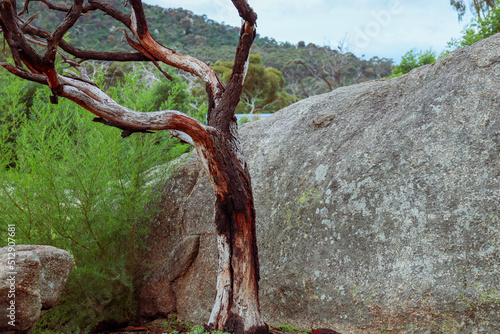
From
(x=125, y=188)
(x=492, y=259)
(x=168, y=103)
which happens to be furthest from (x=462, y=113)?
(x=125, y=188)

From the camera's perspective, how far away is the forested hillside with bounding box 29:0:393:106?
29.2 meters

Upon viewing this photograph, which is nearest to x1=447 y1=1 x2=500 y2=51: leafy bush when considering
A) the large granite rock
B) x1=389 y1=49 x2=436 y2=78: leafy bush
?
x1=389 y1=49 x2=436 y2=78: leafy bush

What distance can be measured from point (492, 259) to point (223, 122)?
234 cm

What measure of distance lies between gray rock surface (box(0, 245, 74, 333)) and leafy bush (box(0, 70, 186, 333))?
2.37 feet

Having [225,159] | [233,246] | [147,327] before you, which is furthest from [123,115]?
[147,327]

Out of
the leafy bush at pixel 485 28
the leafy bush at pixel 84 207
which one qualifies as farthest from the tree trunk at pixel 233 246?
the leafy bush at pixel 485 28

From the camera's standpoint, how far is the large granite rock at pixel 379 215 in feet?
11.0

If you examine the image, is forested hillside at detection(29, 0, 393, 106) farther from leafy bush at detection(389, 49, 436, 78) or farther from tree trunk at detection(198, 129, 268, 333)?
tree trunk at detection(198, 129, 268, 333)

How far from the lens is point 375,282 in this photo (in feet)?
11.7

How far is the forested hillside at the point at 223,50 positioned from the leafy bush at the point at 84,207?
23.0m

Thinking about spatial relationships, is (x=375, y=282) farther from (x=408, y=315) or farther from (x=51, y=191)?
(x=51, y=191)

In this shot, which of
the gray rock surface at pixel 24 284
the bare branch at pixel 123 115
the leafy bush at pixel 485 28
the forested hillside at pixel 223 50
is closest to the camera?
the gray rock surface at pixel 24 284

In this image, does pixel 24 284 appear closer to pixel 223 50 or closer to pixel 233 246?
pixel 233 246

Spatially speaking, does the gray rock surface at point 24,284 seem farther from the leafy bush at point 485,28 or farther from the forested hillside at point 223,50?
the forested hillside at point 223,50
